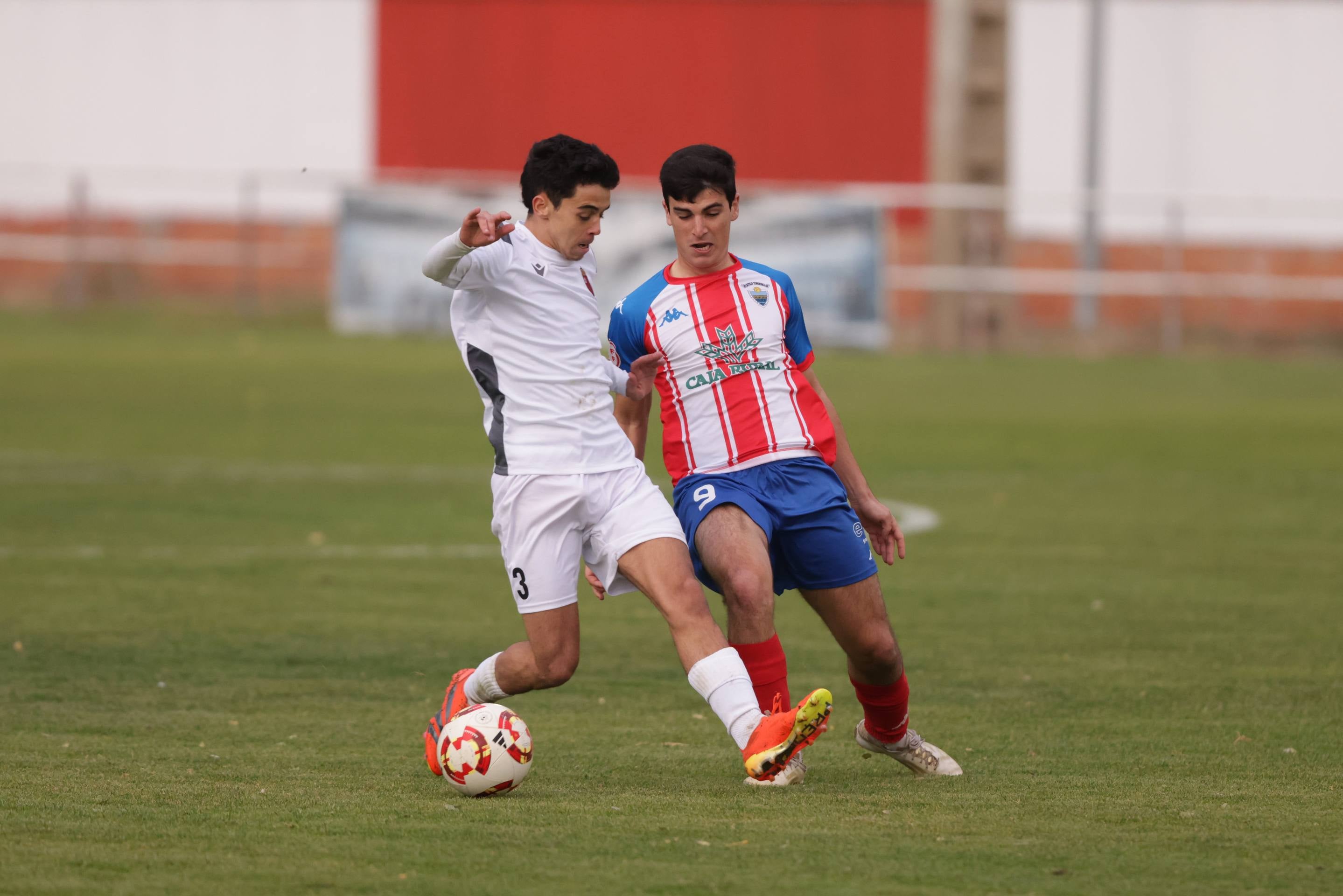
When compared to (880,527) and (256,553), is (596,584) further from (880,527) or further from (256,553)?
(256,553)

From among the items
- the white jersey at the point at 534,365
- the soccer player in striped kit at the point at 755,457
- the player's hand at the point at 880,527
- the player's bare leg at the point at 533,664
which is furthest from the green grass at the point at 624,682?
the white jersey at the point at 534,365

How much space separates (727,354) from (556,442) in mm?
686

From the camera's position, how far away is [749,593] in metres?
5.72

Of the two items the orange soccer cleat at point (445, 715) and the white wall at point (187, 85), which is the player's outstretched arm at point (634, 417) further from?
the white wall at point (187, 85)

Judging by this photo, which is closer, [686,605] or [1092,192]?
[686,605]

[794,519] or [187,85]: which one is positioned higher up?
[187,85]

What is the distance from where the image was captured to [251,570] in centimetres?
998

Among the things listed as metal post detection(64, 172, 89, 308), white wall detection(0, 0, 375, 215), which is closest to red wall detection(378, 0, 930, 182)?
white wall detection(0, 0, 375, 215)

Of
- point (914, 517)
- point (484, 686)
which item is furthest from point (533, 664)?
point (914, 517)

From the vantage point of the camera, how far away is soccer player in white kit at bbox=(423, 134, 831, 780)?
5.66 meters

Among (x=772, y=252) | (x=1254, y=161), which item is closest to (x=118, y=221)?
→ (x=772, y=252)

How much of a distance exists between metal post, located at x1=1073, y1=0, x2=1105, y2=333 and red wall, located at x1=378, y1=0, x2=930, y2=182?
227 inches

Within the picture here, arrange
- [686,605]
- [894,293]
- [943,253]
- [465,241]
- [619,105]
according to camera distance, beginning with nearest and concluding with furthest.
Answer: [465,241] < [686,605] < [943,253] < [894,293] < [619,105]

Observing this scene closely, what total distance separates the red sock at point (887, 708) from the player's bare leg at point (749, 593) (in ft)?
0.89
